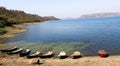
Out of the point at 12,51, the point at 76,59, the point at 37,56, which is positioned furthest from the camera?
the point at 12,51

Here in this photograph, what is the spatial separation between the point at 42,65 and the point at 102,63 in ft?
32.2

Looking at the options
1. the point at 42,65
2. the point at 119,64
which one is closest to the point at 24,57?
the point at 42,65

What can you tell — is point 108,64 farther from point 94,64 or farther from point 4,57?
point 4,57

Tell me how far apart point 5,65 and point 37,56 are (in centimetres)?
896

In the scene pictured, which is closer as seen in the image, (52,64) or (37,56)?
(52,64)

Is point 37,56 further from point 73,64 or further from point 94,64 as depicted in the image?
Result: point 94,64

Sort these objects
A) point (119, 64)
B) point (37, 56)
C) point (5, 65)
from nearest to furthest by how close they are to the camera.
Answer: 1. point (119, 64)
2. point (5, 65)
3. point (37, 56)

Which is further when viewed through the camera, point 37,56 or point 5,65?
point 37,56

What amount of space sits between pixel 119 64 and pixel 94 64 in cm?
387

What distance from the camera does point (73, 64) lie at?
34.0 meters

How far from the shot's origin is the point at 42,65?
33.8 m

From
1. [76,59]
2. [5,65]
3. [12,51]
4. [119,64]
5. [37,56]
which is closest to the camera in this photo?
[119,64]

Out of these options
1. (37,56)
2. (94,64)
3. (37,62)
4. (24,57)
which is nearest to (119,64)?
(94,64)

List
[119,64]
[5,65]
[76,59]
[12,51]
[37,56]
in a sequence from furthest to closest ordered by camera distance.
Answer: [12,51]
[37,56]
[76,59]
[5,65]
[119,64]
